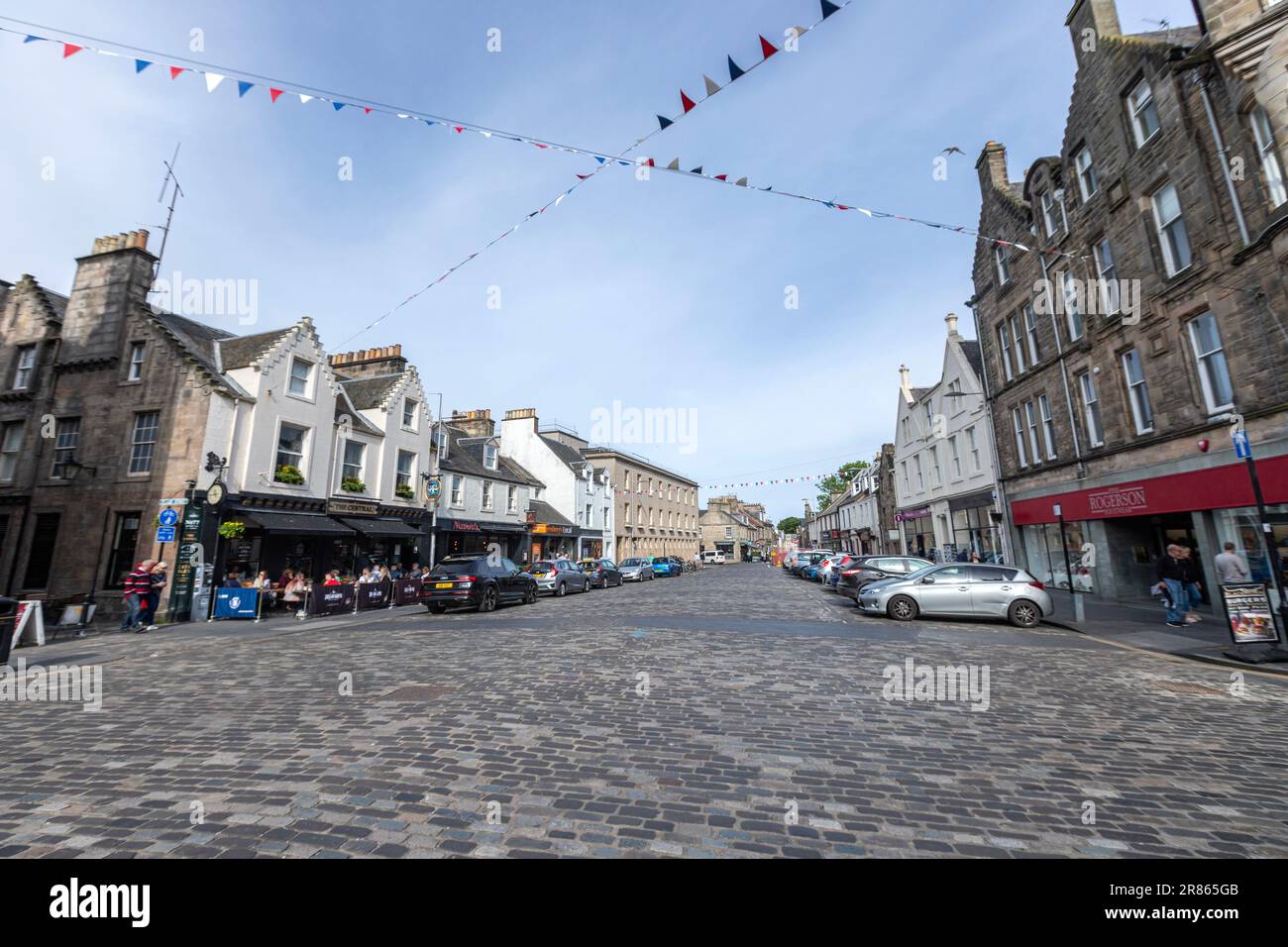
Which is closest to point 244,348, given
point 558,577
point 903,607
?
point 558,577

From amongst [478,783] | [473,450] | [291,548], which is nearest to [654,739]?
[478,783]

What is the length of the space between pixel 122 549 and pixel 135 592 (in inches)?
179

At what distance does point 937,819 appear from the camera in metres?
3.64

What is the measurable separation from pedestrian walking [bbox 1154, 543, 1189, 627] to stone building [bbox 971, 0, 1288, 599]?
125 centimetres

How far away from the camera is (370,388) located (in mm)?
25359

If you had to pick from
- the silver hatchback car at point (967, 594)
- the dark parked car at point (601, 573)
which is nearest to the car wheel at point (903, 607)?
the silver hatchback car at point (967, 594)

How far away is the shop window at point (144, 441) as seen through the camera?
17672mm

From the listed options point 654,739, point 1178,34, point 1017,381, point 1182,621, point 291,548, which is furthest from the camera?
point 1017,381

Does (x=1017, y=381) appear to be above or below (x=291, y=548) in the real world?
above

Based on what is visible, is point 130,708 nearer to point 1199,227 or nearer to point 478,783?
point 478,783

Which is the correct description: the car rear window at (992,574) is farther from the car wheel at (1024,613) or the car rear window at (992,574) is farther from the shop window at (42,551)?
the shop window at (42,551)
